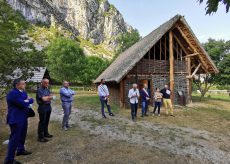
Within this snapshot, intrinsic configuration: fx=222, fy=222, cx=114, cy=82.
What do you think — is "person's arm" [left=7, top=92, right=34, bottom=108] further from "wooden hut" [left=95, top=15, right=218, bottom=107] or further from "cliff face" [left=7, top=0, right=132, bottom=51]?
"cliff face" [left=7, top=0, right=132, bottom=51]

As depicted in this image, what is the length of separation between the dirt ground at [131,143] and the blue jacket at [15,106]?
1100 mm

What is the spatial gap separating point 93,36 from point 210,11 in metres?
132

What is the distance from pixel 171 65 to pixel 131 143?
1116cm

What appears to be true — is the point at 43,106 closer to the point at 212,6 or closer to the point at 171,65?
the point at 212,6

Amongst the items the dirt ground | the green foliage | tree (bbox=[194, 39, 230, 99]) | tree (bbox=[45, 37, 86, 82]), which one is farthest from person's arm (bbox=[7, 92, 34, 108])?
the green foliage

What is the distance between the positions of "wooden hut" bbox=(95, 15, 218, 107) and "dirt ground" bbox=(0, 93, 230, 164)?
255 inches

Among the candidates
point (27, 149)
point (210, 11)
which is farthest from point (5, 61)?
point (210, 11)

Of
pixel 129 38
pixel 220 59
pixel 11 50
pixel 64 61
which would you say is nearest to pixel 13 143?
pixel 11 50

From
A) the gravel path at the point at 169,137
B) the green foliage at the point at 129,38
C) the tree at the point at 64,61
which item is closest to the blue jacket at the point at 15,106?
the gravel path at the point at 169,137

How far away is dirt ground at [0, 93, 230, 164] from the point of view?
18.9 feet

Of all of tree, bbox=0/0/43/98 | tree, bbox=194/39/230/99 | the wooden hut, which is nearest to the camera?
tree, bbox=0/0/43/98

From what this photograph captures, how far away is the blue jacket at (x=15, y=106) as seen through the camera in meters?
5.16

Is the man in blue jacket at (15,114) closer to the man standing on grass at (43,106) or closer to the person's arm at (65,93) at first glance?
the man standing on grass at (43,106)

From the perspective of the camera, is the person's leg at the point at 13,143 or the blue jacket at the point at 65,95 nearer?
the person's leg at the point at 13,143
